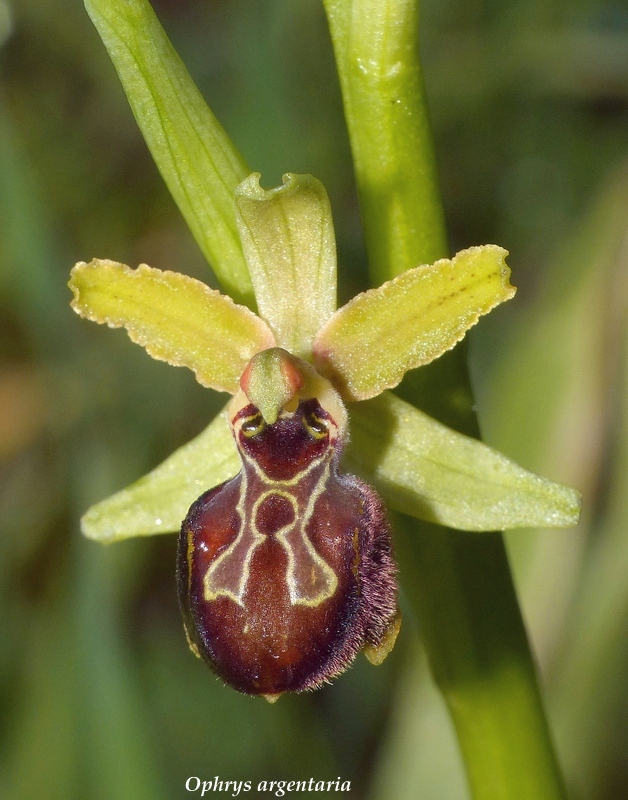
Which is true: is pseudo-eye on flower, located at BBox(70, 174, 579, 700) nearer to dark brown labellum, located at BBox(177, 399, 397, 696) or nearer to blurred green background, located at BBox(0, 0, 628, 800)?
dark brown labellum, located at BBox(177, 399, 397, 696)

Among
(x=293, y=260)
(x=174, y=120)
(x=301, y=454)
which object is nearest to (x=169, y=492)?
(x=301, y=454)

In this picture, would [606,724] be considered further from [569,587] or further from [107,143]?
[107,143]

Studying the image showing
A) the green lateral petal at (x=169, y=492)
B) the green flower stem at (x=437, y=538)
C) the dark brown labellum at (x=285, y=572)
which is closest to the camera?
the dark brown labellum at (x=285, y=572)

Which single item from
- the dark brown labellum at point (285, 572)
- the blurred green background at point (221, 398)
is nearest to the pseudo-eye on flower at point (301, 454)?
the dark brown labellum at point (285, 572)

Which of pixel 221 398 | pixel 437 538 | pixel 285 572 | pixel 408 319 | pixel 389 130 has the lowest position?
pixel 221 398

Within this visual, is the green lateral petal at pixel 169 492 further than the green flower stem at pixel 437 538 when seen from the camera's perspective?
Yes

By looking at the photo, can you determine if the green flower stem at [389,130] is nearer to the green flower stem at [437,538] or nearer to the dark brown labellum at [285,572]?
the green flower stem at [437,538]

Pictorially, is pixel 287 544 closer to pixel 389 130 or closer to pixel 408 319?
pixel 408 319

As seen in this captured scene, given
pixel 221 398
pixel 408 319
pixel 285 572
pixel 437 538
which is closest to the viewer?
pixel 285 572
